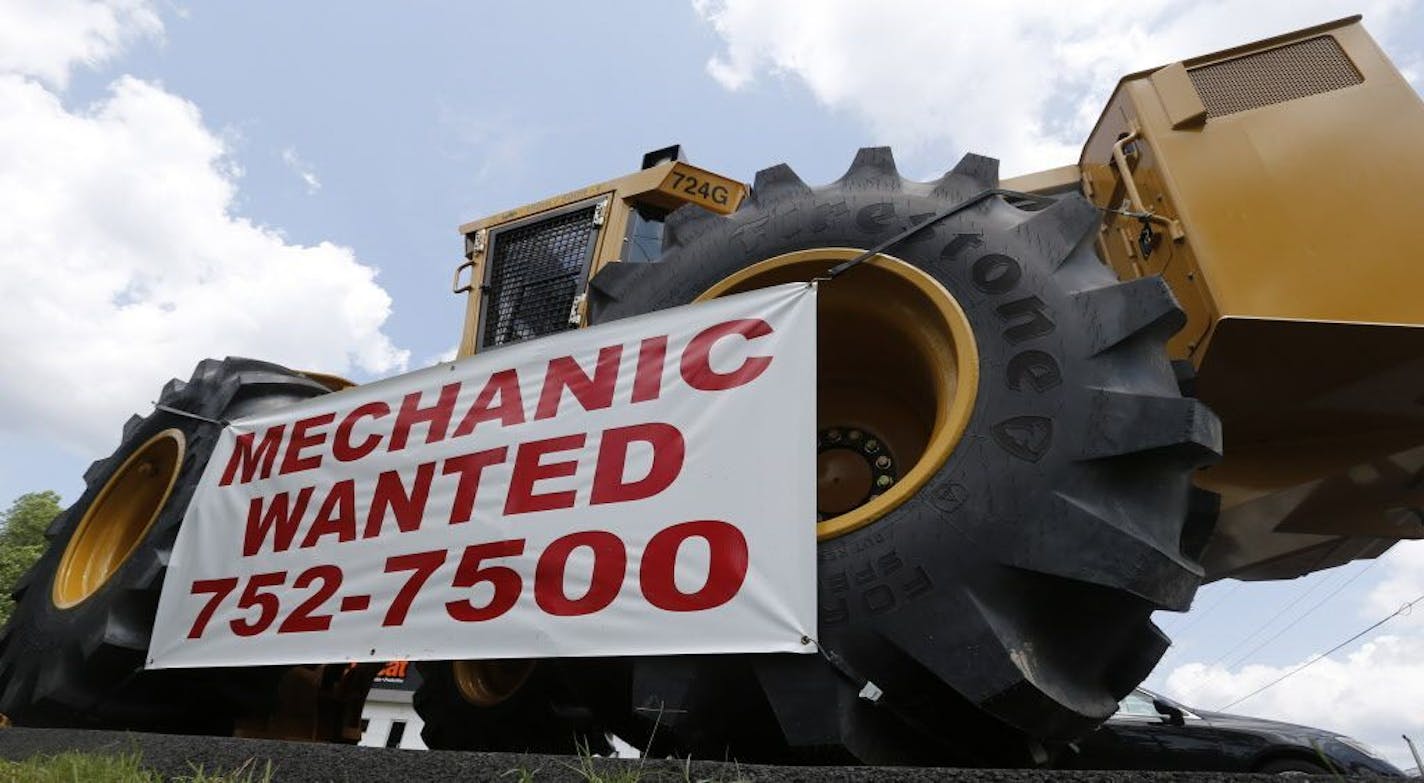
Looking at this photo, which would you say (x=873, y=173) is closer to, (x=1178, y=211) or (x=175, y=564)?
(x=1178, y=211)

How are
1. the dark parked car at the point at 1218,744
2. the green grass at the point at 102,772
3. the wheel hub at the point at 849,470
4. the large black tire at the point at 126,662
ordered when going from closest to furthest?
the green grass at the point at 102,772, the wheel hub at the point at 849,470, the large black tire at the point at 126,662, the dark parked car at the point at 1218,744

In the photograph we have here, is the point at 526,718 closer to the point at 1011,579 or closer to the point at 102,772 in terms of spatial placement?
the point at 102,772

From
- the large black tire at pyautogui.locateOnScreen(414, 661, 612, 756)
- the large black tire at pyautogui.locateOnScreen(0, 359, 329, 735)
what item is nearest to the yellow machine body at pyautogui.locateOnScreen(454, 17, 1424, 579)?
the large black tire at pyautogui.locateOnScreen(414, 661, 612, 756)

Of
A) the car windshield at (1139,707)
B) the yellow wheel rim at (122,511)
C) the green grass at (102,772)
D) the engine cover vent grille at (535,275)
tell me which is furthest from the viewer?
the car windshield at (1139,707)

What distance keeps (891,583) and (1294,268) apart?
164 cm

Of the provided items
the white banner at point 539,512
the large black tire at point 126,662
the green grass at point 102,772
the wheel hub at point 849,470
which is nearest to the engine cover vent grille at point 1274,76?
the wheel hub at point 849,470

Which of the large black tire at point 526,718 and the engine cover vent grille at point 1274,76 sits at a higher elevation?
the engine cover vent grille at point 1274,76

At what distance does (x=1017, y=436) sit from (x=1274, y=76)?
203 cm

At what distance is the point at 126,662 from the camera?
3.68 meters

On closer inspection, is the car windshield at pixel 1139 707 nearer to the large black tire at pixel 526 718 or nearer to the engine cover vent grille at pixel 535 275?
the large black tire at pixel 526 718

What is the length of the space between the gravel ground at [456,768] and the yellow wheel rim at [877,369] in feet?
2.93

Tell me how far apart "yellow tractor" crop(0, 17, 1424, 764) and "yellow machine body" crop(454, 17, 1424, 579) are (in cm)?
1

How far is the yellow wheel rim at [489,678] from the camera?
11.3 feet

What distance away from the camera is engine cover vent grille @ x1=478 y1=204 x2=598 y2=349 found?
4.76 m
